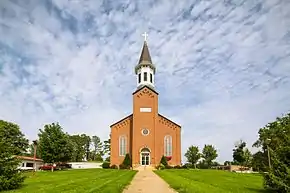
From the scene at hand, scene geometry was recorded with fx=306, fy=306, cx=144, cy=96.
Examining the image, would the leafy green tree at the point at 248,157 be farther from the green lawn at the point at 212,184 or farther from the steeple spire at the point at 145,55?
the green lawn at the point at 212,184

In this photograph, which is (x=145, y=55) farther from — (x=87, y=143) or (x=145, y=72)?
(x=87, y=143)

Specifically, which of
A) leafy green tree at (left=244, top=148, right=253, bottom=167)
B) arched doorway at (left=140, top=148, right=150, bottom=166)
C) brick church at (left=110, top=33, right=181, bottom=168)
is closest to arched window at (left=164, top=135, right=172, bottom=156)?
brick church at (left=110, top=33, right=181, bottom=168)

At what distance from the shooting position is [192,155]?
61469mm

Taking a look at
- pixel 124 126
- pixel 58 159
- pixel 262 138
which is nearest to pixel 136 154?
pixel 124 126

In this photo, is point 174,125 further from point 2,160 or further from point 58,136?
point 2,160

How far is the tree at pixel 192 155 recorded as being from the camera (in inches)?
2417

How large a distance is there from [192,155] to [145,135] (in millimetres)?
17372

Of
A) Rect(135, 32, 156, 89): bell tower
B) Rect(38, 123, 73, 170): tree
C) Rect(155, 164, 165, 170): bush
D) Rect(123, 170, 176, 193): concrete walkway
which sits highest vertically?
Rect(135, 32, 156, 89): bell tower

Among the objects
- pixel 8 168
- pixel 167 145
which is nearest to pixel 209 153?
pixel 167 145

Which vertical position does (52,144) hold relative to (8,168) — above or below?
above

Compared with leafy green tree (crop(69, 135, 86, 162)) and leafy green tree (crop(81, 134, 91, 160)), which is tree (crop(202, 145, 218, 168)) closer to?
leafy green tree (crop(69, 135, 86, 162))

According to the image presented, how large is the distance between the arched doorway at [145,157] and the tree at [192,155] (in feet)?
55.8

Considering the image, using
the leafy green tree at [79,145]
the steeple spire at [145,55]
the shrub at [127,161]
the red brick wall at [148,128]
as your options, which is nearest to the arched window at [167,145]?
the red brick wall at [148,128]

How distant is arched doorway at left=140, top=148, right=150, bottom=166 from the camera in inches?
1849
